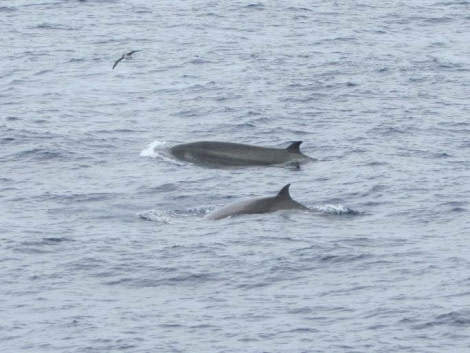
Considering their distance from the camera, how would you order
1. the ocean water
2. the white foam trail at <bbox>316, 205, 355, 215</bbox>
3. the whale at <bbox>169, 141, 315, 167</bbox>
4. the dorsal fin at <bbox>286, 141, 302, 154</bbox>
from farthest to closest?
the whale at <bbox>169, 141, 315, 167</bbox> < the dorsal fin at <bbox>286, 141, 302, 154</bbox> < the white foam trail at <bbox>316, 205, 355, 215</bbox> < the ocean water

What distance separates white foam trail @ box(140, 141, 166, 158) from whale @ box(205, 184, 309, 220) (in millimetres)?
6870

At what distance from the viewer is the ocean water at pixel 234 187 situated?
89.3 feet

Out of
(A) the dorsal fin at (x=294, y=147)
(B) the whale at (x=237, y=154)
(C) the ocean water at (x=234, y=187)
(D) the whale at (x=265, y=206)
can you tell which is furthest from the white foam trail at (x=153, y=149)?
(D) the whale at (x=265, y=206)

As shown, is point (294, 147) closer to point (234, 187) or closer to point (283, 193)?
point (234, 187)

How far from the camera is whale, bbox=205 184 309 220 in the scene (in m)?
33.8

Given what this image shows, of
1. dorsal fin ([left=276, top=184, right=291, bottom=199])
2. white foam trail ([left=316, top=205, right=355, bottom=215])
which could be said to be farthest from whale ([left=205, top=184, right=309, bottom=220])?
white foam trail ([left=316, top=205, right=355, bottom=215])

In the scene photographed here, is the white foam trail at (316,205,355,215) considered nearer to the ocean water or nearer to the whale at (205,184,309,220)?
the ocean water

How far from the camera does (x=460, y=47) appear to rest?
190 feet

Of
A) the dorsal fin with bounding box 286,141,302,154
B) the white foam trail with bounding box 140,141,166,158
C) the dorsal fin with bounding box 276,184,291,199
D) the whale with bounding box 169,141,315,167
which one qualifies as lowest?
the white foam trail with bounding box 140,141,166,158

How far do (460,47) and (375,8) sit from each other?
8.83 m

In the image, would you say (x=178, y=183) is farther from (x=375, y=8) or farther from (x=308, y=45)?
(x=375, y=8)

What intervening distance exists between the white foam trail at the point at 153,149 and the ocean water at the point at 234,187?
11 cm

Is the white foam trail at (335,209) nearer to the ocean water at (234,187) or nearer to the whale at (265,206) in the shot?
the ocean water at (234,187)

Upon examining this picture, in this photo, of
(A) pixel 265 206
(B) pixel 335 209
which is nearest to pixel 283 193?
(A) pixel 265 206
